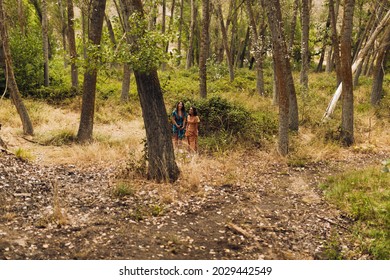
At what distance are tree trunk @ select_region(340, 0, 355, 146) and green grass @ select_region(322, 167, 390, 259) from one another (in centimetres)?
312

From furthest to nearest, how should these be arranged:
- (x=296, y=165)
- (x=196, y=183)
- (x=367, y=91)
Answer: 1. (x=367, y=91)
2. (x=296, y=165)
3. (x=196, y=183)

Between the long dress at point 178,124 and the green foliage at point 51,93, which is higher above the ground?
the green foliage at point 51,93

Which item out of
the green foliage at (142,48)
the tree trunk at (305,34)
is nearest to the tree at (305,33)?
the tree trunk at (305,34)

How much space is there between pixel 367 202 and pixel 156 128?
459 centimetres

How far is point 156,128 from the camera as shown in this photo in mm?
8086

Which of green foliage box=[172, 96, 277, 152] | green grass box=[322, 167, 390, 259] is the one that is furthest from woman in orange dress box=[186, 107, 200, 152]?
green grass box=[322, 167, 390, 259]

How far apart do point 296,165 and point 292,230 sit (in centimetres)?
419

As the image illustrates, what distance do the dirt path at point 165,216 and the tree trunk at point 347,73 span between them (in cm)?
368

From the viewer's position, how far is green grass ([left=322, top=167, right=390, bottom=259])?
5722mm

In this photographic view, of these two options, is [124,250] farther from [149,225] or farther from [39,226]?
[39,226]

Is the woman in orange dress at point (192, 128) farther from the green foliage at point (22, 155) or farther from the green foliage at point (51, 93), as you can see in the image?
the green foliage at point (51, 93)

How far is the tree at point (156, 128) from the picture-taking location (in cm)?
783

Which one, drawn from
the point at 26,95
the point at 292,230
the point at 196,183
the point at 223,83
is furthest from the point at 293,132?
the point at 26,95

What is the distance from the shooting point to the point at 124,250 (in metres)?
5.37
